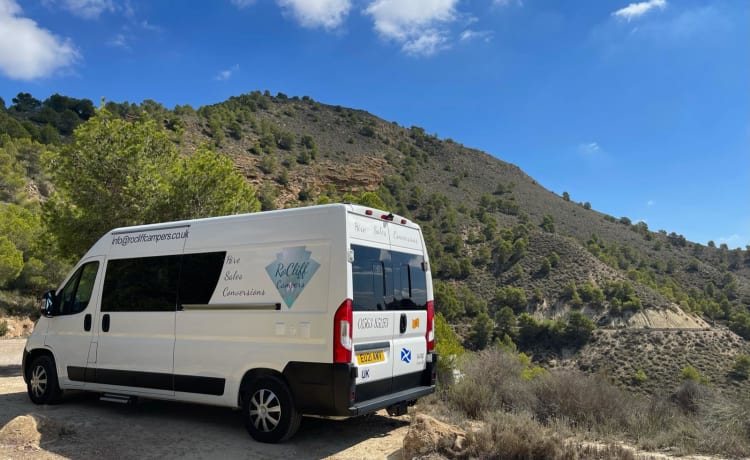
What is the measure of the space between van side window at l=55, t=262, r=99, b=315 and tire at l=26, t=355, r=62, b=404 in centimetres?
79

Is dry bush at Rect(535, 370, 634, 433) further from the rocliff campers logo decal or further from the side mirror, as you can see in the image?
the side mirror

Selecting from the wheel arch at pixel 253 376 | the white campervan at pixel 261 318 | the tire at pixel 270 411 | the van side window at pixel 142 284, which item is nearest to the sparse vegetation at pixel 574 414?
the white campervan at pixel 261 318

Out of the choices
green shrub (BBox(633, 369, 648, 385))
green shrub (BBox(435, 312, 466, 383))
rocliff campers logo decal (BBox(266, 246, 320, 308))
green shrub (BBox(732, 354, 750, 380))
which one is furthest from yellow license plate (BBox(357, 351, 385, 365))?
green shrub (BBox(732, 354, 750, 380))

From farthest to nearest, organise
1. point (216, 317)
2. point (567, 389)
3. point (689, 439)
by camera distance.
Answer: point (567, 389), point (216, 317), point (689, 439)

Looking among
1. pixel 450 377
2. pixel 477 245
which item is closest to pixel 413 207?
pixel 477 245

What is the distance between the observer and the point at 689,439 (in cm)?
574

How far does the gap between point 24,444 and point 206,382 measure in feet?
6.42

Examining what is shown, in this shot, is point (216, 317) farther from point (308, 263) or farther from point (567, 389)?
point (567, 389)

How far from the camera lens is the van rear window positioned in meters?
5.81

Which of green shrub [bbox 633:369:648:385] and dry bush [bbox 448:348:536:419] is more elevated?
dry bush [bbox 448:348:536:419]

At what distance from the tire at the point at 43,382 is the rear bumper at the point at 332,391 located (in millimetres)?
4468

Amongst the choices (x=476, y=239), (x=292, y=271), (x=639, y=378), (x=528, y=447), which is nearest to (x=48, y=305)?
(x=292, y=271)

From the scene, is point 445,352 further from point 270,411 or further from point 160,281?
point 160,281

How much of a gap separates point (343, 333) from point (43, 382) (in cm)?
549
